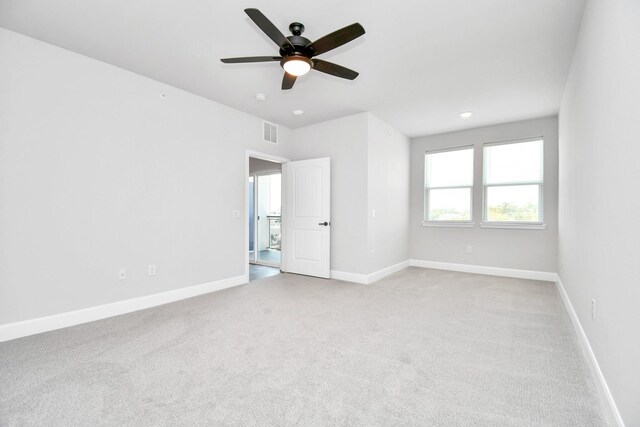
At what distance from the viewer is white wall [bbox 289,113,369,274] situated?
4.58 m

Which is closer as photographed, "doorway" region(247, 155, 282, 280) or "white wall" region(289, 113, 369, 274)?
"white wall" region(289, 113, 369, 274)

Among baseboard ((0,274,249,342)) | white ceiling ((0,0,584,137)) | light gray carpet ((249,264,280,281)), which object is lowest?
light gray carpet ((249,264,280,281))

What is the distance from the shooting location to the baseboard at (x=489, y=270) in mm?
4814

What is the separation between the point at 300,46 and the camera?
2256 millimetres

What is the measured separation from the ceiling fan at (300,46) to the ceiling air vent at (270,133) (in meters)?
2.28

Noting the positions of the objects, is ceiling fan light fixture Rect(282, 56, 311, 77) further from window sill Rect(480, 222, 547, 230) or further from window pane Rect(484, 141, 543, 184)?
window sill Rect(480, 222, 547, 230)

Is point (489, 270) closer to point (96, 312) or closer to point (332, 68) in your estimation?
point (332, 68)

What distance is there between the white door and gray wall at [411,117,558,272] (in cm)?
221

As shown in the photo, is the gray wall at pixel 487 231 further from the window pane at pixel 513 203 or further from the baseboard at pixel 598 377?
the baseboard at pixel 598 377

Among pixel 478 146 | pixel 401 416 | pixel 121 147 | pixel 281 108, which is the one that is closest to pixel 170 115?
pixel 121 147

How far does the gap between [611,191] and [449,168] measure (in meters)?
4.26

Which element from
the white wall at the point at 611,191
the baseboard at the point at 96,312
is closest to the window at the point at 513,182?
the white wall at the point at 611,191

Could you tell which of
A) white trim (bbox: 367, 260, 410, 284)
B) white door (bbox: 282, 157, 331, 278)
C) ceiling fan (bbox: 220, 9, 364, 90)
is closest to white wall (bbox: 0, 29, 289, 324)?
white door (bbox: 282, 157, 331, 278)

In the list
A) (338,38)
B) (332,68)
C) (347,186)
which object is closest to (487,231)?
(347,186)
